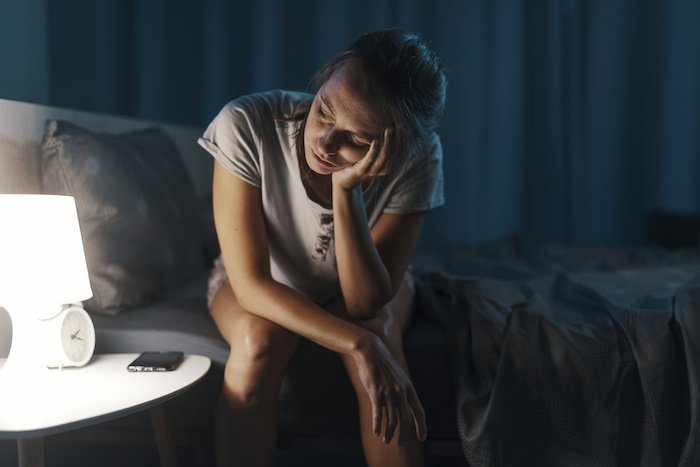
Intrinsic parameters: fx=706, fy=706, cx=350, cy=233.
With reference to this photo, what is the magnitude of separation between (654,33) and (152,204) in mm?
2711

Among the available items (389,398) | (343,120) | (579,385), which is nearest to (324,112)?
(343,120)

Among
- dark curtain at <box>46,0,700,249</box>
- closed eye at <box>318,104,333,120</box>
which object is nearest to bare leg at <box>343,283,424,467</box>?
closed eye at <box>318,104,333,120</box>

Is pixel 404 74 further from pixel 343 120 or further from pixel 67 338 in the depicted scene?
pixel 67 338

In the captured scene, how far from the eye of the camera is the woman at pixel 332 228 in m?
1.13

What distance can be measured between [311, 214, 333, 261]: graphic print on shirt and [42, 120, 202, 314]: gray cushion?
1.48ft

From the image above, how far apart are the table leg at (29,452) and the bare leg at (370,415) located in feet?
1.67

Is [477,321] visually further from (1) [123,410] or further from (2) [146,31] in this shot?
(2) [146,31]

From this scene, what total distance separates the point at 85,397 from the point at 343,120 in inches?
23.1

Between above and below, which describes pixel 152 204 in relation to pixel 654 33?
below

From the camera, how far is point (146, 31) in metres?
3.40

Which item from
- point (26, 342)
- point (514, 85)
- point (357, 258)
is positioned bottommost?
point (26, 342)

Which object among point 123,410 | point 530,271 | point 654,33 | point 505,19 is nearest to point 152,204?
point 123,410

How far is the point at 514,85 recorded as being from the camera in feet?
11.3

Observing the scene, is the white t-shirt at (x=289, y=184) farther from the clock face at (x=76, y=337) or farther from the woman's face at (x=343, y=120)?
the clock face at (x=76, y=337)
